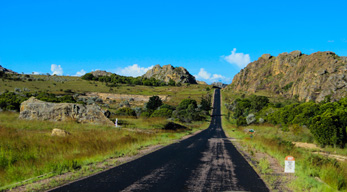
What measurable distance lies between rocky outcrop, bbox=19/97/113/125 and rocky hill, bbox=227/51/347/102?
227 ft

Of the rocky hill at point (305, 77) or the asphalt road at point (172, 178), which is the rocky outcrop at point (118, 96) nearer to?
the rocky hill at point (305, 77)

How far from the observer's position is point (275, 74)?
→ 607 feet

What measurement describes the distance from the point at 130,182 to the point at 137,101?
89087mm

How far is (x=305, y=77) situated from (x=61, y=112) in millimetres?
138947

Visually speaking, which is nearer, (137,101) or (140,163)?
(140,163)

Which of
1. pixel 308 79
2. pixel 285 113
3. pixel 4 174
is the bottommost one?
pixel 4 174

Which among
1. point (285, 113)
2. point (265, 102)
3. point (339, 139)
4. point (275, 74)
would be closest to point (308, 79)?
point (275, 74)

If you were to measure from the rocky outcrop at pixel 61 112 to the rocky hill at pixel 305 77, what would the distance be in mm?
69159

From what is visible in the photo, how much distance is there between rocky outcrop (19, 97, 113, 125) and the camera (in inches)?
1103

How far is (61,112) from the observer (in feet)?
A: 95.7

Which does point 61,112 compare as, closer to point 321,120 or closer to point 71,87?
point 321,120

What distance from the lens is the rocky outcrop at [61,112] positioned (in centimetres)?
2802

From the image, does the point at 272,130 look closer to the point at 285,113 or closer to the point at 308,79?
the point at 285,113

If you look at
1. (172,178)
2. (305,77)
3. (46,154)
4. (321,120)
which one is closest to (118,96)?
(321,120)
